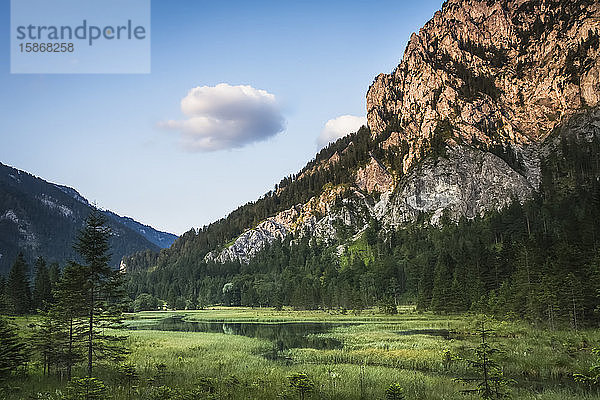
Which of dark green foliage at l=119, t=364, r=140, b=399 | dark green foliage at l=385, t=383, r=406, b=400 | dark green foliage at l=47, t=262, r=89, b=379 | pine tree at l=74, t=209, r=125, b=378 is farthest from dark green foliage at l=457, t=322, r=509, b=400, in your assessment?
dark green foliage at l=47, t=262, r=89, b=379

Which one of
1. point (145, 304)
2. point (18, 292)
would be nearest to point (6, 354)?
point (18, 292)

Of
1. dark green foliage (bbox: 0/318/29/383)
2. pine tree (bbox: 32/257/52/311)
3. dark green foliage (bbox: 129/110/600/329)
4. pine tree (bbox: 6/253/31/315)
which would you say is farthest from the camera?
pine tree (bbox: 32/257/52/311)

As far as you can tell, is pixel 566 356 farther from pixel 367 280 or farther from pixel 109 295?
pixel 367 280

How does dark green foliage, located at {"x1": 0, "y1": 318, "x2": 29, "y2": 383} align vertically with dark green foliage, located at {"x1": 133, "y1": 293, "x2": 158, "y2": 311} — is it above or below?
above

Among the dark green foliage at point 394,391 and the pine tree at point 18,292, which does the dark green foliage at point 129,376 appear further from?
the pine tree at point 18,292

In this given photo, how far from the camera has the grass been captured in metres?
24.2

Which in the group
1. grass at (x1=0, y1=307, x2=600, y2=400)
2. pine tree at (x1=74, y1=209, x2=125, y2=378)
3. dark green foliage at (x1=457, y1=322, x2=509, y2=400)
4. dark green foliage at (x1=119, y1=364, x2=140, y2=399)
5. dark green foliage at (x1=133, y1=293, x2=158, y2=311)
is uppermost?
pine tree at (x1=74, y1=209, x2=125, y2=378)

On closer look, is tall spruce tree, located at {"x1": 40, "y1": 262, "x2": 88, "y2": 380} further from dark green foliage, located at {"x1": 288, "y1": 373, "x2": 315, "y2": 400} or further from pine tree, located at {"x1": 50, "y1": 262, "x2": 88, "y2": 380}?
dark green foliage, located at {"x1": 288, "y1": 373, "x2": 315, "y2": 400}

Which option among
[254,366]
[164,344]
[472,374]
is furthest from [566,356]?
[164,344]

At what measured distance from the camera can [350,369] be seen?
33.0m

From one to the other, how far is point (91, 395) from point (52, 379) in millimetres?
12472

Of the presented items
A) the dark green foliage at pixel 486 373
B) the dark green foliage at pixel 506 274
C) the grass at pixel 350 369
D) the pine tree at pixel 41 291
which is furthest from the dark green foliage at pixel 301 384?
the pine tree at pixel 41 291

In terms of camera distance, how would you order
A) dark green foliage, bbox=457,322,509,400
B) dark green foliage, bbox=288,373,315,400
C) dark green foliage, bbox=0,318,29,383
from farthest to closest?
dark green foliage, bbox=0,318,29,383, dark green foliage, bbox=288,373,315,400, dark green foliage, bbox=457,322,509,400

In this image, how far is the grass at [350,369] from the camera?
2422 centimetres
